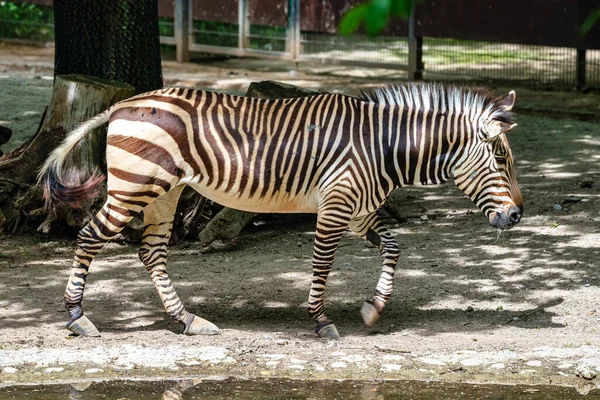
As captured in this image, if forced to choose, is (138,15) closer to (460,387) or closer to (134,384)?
(134,384)

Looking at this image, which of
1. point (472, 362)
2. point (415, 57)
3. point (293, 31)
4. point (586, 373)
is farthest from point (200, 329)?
point (293, 31)

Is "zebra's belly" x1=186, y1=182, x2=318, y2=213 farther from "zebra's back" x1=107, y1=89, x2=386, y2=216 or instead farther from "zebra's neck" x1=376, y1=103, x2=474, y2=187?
"zebra's neck" x1=376, y1=103, x2=474, y2=187

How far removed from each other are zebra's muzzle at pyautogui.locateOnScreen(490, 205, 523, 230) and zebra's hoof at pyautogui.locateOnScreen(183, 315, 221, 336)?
75.4 inches

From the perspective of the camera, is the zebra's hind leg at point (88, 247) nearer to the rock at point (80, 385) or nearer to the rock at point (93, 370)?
the rock at point (93, 370)

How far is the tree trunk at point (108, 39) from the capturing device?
30.3 feet

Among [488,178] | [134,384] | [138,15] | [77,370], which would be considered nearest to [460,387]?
[488,178]

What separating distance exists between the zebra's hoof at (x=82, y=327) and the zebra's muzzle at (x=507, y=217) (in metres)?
2.63

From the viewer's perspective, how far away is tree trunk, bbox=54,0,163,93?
30.3 feet

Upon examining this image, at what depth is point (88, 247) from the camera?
6.14 metres

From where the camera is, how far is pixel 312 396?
549 centimetres

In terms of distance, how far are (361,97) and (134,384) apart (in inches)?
94.6

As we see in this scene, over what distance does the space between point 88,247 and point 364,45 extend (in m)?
11.8

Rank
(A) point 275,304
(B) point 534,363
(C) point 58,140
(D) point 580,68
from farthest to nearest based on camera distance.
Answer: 1. (D) point 580,68
2. (C) point 58,140
3. (A) point 275,304
4. (B) point 534,363

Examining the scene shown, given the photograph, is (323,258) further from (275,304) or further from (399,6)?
(399,6)
